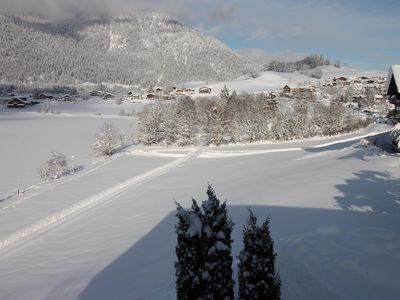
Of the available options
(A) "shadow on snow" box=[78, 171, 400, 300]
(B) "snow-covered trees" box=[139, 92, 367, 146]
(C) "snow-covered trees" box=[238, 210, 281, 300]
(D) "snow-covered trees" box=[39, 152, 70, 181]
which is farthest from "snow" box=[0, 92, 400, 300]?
(B) "snow-covered trees" box=[139, 92, 367, 146]

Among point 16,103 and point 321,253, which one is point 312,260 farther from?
point 16,103

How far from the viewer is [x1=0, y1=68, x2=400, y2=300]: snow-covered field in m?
11.9

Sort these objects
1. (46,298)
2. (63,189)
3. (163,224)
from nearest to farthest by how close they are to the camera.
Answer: (46,298)
(163,224)
(63,189)

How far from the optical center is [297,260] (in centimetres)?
1192

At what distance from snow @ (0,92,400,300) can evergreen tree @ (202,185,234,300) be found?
1.54 ft

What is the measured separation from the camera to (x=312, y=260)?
12000 mm

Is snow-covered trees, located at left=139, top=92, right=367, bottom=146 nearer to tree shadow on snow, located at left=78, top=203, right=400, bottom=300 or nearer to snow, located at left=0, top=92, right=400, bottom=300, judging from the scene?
snow, located at left=0, top=92, right=400, bottom=300

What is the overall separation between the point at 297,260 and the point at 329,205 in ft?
23.7

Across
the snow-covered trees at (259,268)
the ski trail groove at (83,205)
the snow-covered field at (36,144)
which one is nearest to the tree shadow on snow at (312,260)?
the snow-covered trees at (259,268)

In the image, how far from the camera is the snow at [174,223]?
468 inches

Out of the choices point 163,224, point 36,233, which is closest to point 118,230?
point 163,224

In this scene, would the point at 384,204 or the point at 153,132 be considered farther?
the point at 153,132

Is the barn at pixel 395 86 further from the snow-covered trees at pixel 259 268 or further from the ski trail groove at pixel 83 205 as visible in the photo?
the ski trail groove at pixel 83 205

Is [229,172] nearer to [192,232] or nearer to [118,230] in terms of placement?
[118,230]
